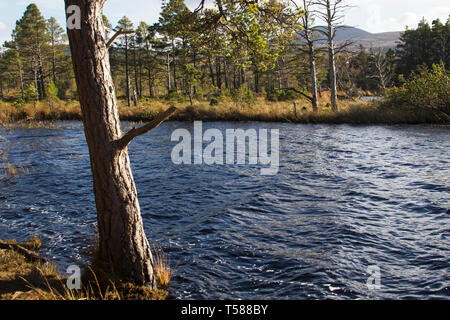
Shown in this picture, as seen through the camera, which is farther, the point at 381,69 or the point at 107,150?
the point at 381,69

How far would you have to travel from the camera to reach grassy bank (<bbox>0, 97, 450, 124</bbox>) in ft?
78.8

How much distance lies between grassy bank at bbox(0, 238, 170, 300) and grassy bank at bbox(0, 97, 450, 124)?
20.6 metres

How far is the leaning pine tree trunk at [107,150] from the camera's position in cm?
449

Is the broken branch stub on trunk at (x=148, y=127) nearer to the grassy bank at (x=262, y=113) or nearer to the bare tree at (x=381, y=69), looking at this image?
the grassy bank at (x=262, y=113)

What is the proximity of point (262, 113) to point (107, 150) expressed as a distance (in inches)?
1017

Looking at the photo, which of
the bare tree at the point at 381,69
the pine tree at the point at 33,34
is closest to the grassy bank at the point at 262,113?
the bare tree at the point at 381,69

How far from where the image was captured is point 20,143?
2102cm

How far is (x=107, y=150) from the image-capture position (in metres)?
4.64

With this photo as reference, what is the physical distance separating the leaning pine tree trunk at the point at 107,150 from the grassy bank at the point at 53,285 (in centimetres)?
18

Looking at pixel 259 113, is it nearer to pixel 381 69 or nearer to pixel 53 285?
pixel 53 285

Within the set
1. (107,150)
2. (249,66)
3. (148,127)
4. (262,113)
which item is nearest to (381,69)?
(249,66)

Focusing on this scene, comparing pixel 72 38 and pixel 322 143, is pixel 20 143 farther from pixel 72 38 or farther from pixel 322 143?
pixel 72 38

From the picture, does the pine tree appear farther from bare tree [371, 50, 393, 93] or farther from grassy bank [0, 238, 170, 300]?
grassy bank [0, 238, 170, 300]

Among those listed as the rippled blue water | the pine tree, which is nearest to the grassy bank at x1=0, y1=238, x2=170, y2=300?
the rippled blue water
